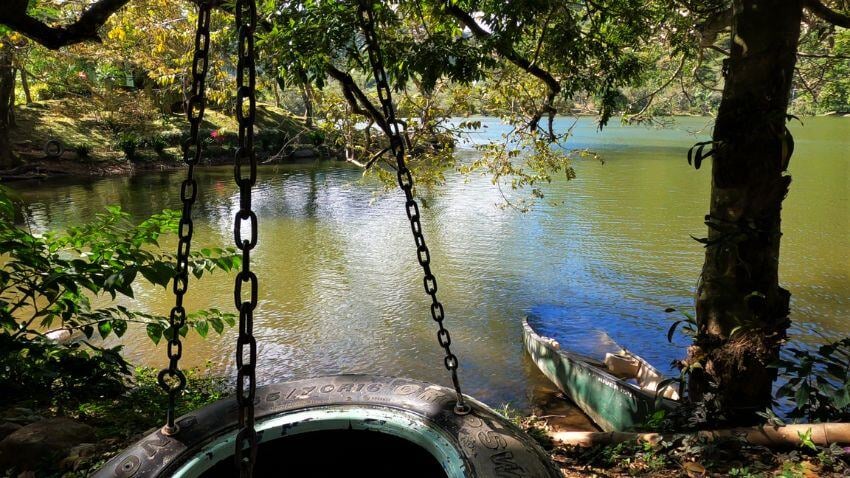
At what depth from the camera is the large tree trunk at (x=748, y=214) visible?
335 cm

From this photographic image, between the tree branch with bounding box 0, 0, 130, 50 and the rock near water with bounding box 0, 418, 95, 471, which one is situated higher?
the tree branch with bounding box 0, 0, 130, 50

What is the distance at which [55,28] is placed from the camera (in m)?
5.13

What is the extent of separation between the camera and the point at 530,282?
10.4 m

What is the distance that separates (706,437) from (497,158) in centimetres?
515

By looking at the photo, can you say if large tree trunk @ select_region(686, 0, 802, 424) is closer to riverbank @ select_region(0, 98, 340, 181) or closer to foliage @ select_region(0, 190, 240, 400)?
foliage @ select_region(0, 190, 240, 400)

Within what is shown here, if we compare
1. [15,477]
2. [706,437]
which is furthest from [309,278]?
[706,437]

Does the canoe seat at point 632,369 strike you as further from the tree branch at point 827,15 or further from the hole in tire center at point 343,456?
the hole in tire center at point 343,456

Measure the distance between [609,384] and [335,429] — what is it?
11.3 feet

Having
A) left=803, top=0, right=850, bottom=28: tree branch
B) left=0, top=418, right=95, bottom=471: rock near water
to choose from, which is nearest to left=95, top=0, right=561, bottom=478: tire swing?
left=0, top=418, right=95, bottom=471: rock near water

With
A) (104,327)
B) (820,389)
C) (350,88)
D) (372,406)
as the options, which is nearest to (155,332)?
(104,327)

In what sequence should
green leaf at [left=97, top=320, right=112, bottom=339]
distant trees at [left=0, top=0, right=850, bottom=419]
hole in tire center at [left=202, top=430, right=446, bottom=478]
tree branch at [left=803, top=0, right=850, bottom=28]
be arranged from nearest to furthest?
hole in tire center at [left=202, top=430, right=446, bottom=478] < distant trees at [left=0, top=0, right=850, bottom=419] < green leaf at [left=97, top=320, right=112, bottom=339] < tree branch at [left=803, top=0, right=850, bottom=28]

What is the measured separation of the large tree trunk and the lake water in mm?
2894

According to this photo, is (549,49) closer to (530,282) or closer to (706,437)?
(706,437)

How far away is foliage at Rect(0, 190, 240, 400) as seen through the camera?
12.2 ft
